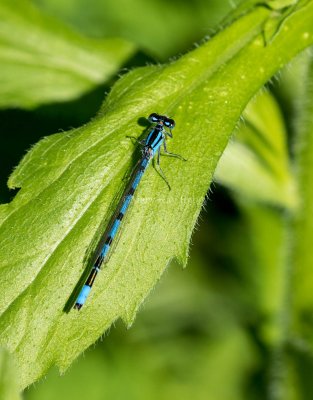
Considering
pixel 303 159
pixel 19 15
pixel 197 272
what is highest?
pixel 19 15

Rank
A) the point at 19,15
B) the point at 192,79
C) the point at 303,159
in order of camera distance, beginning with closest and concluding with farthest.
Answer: the point at 192,79 < the point at 303,159 < the point at 19,15

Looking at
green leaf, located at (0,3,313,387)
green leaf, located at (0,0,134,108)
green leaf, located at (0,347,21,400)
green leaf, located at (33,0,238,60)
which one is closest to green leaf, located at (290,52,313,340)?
green leaf, located at (0,3,313,387)

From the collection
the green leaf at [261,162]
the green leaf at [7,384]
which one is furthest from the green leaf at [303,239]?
the green leaf at [7,384]

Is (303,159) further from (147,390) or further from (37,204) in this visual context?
(147,390)

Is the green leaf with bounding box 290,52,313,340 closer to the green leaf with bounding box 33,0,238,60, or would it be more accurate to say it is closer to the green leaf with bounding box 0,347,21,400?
the green leaf with bounding box 0,347,21,400

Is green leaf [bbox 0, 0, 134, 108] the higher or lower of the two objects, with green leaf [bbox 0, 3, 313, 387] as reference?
higher

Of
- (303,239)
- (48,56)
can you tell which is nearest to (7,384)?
(303,239)

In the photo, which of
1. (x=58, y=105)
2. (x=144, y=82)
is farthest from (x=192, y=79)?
(x=58, y=105)
